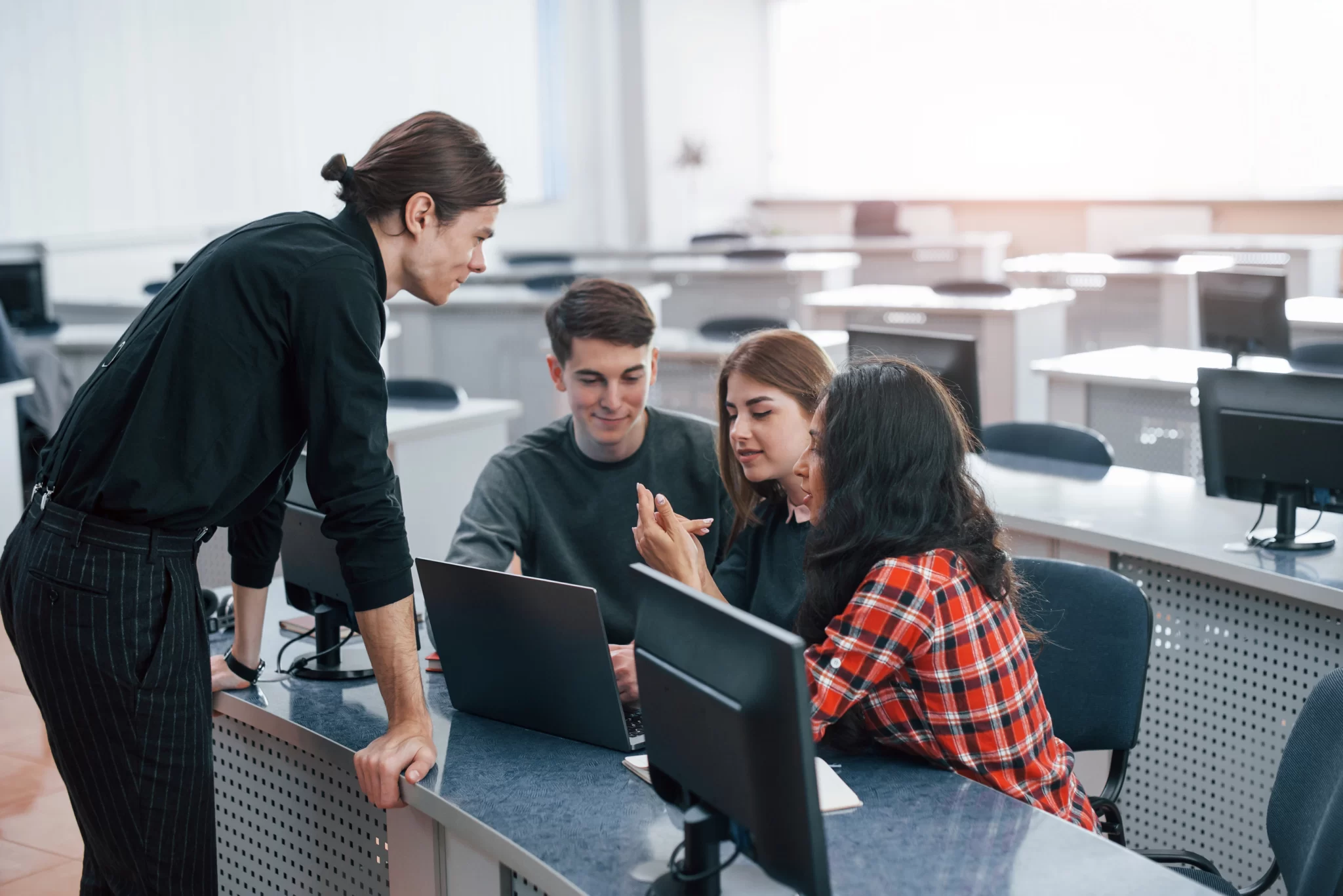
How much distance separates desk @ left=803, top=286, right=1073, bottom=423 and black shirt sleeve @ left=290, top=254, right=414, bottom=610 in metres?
4.40

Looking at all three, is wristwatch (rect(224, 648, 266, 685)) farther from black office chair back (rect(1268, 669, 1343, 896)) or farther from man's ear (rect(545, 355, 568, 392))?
black office chair back (rect(1268, 669, 1343, 896))

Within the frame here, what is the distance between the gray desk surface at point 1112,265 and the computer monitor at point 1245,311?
90.1 inches

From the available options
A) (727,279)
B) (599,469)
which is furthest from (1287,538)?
(727,279)

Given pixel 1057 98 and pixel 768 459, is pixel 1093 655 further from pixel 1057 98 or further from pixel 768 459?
pixel 1057 98

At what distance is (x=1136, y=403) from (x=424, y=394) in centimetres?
248

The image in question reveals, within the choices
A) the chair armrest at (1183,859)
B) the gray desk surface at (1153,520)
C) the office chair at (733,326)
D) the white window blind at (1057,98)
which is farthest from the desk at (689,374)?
the white window blind at (1057,98)

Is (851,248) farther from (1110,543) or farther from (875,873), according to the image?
(875,873)

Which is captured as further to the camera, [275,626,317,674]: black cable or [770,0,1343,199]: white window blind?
[770,0,1343,199]: white window blind

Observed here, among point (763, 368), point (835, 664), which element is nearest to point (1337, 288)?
point (763, 368)

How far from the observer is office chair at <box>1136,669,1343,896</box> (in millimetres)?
1359

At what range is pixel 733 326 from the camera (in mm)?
6020

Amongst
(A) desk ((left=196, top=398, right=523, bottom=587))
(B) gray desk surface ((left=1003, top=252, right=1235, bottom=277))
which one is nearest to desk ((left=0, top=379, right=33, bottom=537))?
(A) desk ((left=196, top=398, right=523, bottom=587))

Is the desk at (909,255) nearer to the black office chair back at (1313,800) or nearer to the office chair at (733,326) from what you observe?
the office chair at (733,326)

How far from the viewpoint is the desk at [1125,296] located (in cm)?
683
